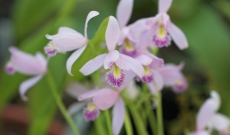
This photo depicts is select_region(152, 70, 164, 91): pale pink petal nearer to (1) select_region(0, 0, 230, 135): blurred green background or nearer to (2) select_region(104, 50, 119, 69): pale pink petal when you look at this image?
(2) select_region(104, 50, 119, 69): pale pink petal

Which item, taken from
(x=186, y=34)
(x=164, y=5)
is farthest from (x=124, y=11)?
(x=186, y=34)

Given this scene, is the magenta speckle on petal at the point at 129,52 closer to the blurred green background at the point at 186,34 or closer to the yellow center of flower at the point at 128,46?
the yellow center of flower at the point at 128,46

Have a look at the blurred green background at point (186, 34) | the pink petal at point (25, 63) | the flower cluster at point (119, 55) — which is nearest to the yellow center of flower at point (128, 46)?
the flower cluster at point (119, 55)

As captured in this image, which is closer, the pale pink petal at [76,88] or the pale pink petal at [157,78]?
the pale pink petal at [157,78]

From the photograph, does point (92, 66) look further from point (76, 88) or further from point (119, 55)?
point (76, 88)

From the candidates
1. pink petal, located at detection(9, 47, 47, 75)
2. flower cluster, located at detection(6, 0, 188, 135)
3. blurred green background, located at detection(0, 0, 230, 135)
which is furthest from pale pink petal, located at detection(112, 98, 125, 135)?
blurred green background, located at detection(0, 0, 230, 135)

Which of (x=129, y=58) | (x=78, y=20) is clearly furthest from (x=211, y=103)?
(x=78, y=20)
